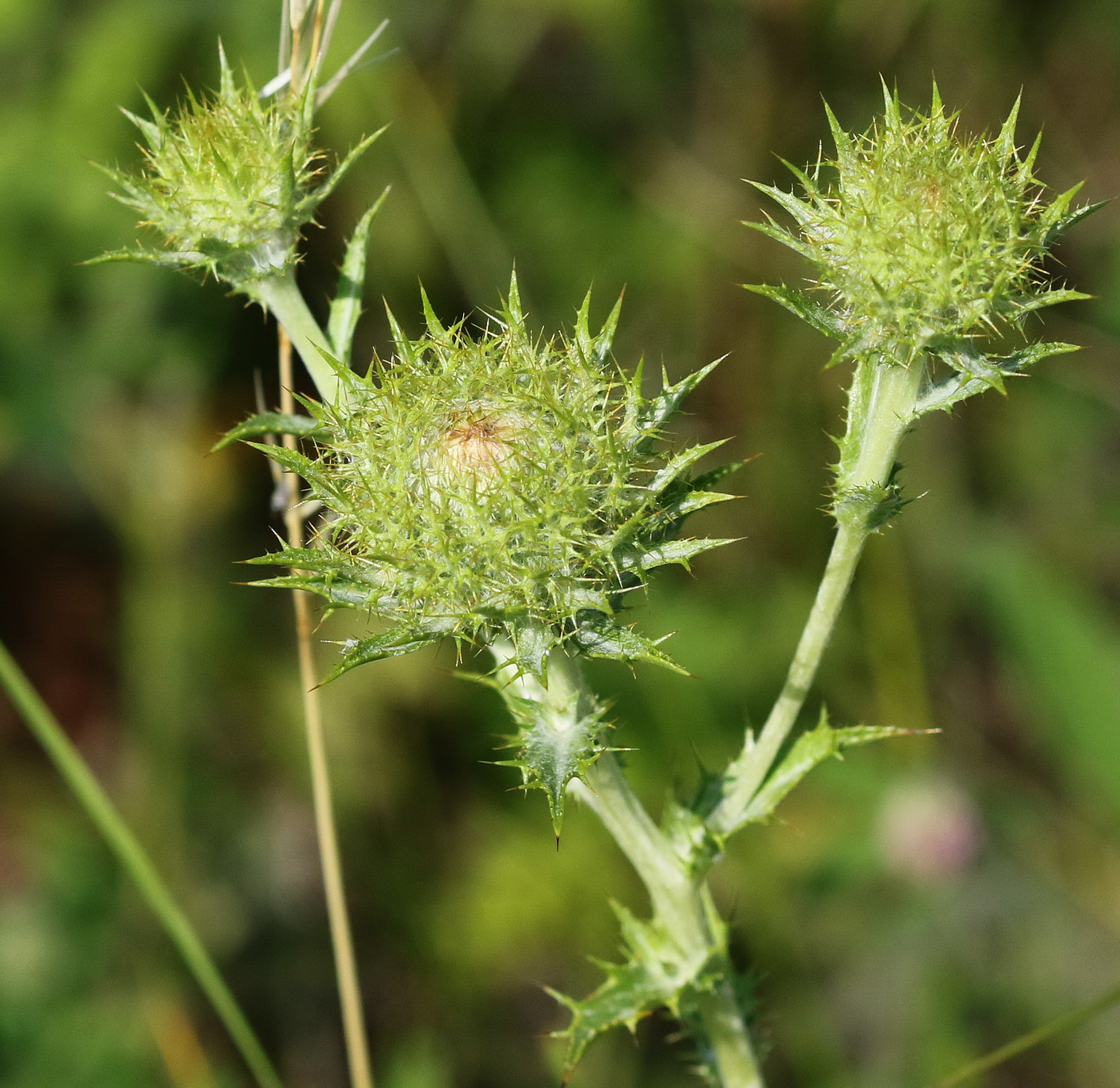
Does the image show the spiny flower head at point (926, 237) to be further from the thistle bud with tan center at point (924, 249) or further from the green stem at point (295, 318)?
the green stem at point (295, 318)

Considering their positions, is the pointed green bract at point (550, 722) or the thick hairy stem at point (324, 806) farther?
the thick hairy stem at point (324, 806)

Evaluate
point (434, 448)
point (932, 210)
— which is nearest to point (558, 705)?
point (434, 448)

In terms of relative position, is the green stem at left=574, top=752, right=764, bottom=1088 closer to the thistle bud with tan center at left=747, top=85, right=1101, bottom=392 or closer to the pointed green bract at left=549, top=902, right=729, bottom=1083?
the pointed green bract at left=549, top=902, right=729, bottom=1083

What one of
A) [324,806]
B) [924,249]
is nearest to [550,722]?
[324,806]

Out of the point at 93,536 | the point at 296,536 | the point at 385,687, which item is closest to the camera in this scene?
the point at 296,536

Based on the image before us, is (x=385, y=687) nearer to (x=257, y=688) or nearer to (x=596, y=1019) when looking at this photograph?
(x=257, y=688)

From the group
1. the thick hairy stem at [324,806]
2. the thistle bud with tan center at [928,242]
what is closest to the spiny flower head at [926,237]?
the thistle bud with tan center at [928,242]

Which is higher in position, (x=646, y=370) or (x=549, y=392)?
(x=646, y=370)
